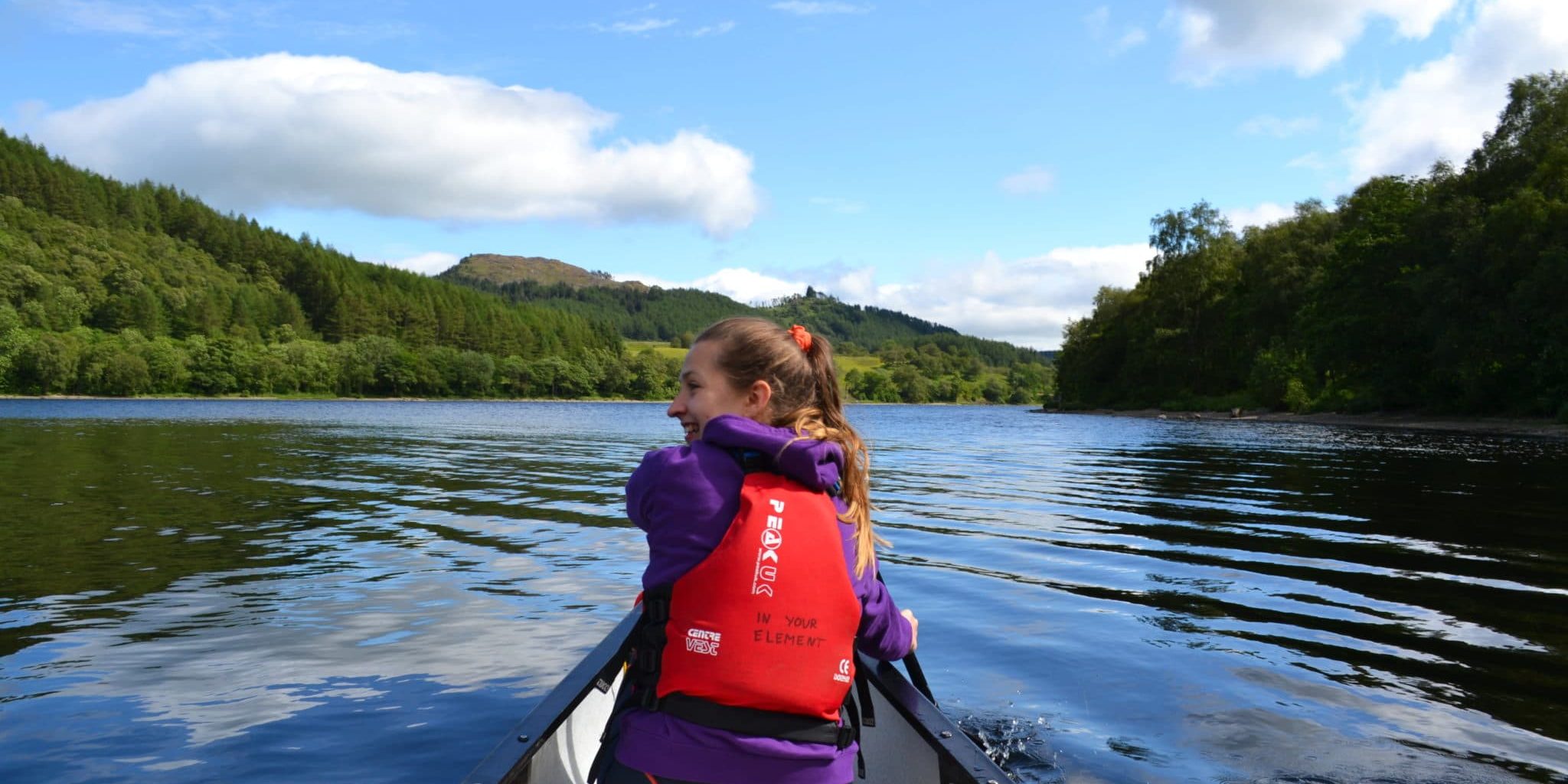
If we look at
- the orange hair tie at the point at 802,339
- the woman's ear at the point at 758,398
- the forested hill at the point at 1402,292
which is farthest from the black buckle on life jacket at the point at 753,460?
the forested hill at the point at 1402,292

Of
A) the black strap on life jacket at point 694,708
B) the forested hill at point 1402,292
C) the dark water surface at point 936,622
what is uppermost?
the forested hill at point 1402,292

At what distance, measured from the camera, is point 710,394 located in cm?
305

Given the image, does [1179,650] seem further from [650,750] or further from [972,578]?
[650,750]

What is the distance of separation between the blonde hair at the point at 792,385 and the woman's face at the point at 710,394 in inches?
0.8

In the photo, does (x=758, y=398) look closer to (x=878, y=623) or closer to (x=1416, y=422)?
(x=878, y=623)

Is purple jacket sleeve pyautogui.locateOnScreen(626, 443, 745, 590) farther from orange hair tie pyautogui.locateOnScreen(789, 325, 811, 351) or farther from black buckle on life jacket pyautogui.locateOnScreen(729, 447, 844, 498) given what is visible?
orange hair tie pyautogui.locateOnScreen(789, 325, 811, 351)

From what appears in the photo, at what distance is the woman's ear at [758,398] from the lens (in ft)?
9.94

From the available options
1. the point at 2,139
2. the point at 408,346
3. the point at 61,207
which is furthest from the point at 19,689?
the point at 2,139

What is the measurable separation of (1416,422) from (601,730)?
59.8 metres

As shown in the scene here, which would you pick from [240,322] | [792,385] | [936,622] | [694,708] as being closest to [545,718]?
[694,708]

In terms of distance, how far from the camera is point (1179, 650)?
764cm

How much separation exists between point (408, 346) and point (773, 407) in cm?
17158

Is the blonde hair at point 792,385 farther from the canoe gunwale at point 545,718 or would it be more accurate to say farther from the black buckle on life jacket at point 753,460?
the canoe gunwale at point 545,718

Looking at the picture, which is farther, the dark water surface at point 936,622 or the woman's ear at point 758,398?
the dark water surface at point 936,622
